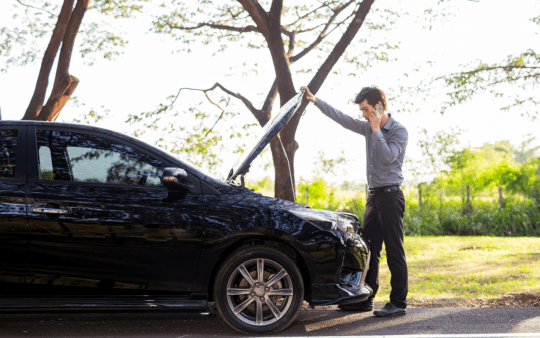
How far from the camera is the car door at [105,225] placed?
4145 millimetres

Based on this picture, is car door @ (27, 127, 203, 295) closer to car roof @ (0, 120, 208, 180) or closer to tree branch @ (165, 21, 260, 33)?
car roof @ (0, 120, 208, 180)

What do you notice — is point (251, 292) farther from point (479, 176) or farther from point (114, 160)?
point (479, 176)

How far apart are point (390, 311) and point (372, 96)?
2.14 meters

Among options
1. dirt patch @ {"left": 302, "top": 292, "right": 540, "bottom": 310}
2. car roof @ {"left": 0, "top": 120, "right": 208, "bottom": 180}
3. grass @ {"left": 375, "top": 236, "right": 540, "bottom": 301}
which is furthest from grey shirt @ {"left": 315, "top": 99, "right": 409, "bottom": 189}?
grass @ {"left": 375, "top": 236, "right": 540, "bottom": 301}

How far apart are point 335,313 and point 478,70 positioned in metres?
9.21

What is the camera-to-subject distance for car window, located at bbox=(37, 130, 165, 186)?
436cm

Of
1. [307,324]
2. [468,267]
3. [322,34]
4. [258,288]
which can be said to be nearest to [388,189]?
[307,324]

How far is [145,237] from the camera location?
423 centimetres

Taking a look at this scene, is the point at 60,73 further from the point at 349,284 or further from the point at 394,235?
the point at 349,284

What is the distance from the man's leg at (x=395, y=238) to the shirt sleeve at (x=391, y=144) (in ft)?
1.27

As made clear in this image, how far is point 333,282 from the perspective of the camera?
4.44 metres

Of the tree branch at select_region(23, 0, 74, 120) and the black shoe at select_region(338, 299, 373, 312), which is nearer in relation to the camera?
the black shoe at select_region(338, 299, 373, 312)

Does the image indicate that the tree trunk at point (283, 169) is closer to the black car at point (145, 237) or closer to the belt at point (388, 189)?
the belt at point (388, 189)

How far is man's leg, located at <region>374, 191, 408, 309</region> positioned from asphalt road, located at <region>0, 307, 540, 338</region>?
0.81 feet
